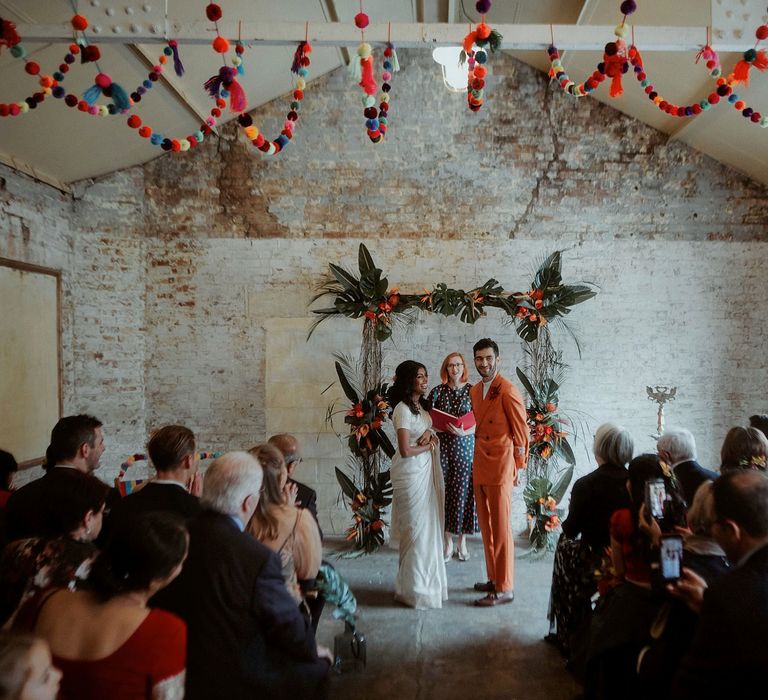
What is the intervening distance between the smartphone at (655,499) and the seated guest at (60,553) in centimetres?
197

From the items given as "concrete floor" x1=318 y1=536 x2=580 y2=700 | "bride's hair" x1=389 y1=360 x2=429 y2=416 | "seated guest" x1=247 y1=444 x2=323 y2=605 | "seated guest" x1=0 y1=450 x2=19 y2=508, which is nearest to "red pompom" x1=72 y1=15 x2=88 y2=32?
"seated guest" x1=0 y1=450 x2=19 y2=508

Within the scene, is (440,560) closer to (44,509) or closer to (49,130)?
(44,509)

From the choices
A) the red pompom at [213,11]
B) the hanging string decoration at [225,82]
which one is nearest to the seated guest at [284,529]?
the hanging string decoration at [225,82]

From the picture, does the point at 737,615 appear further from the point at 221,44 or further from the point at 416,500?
the point at 221,44

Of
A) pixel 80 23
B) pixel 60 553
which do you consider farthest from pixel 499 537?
pixel 80 23

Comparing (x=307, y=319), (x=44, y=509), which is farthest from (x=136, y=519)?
(x=307, y=319)

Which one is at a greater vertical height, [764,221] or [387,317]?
[764,221]

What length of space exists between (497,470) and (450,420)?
0.83m

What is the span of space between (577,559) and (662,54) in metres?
4.02

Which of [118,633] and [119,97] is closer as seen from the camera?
[118,633]

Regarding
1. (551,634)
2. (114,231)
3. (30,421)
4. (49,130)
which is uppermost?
(49,130)

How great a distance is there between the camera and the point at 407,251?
21.4 ft

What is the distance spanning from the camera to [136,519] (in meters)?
1.87

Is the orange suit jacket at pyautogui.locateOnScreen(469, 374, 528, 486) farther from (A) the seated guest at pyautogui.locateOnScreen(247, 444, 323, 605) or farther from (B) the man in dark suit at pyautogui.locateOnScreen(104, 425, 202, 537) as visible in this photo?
(B) the man in dark suit at pyautogui.locateOnScreen(104, 425, 202, 537)
